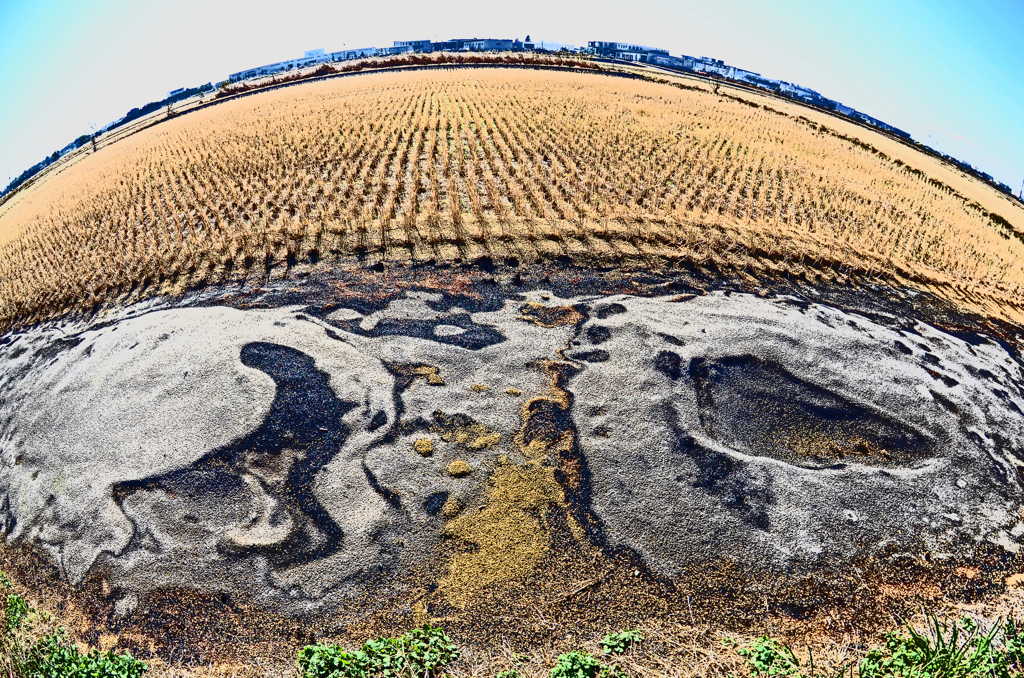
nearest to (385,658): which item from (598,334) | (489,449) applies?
(489,449)

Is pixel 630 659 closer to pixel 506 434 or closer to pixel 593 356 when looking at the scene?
pixel 506 434

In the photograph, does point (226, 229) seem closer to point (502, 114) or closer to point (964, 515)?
point (502, 114)

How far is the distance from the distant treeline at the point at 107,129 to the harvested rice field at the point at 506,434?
37.5 m

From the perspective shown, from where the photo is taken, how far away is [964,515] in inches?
265

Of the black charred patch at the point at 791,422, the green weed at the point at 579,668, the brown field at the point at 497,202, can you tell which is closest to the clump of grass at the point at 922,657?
the green weed at the point at 579,668

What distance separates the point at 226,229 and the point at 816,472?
14.9 metres

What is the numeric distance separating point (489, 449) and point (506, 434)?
1.19ft

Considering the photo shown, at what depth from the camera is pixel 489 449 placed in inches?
285

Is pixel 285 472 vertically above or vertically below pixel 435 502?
above

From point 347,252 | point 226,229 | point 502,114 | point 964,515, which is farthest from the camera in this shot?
point 502,114

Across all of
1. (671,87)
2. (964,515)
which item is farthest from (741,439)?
(671,87)

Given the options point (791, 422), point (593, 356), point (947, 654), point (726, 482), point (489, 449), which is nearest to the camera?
point (947, 654)

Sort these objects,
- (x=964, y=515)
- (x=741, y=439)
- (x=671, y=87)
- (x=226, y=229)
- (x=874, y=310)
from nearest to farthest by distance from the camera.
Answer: (x=964, y=515) < (x=741, y=439) < (x=874, y=310) < (x=226, y=229) < (x=671, y=87)

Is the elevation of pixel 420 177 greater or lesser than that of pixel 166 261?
greater
